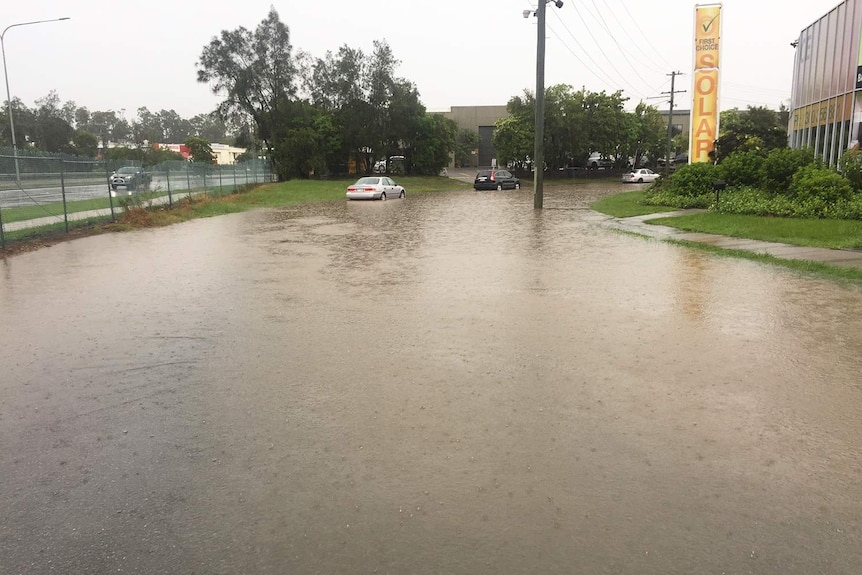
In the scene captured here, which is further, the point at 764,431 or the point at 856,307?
the point at 856,307

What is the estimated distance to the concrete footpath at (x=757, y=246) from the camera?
11859 mm

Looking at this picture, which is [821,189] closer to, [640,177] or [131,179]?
[131,179]

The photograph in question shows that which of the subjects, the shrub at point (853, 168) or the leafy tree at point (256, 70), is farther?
the leafy tree at point (256, 70)

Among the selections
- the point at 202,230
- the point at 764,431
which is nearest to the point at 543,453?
the point at 764,431

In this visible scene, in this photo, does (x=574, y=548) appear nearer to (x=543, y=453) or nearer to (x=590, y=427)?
(x=543, y=453)

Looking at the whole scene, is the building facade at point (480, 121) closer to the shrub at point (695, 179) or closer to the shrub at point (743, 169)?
the shrub at point (695, 179)

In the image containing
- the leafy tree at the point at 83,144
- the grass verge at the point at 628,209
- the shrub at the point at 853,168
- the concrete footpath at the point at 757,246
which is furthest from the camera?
the leafy tree at the point at 83,144

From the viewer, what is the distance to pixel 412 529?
3.43 m

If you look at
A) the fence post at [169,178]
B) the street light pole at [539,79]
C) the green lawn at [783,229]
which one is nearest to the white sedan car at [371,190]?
the fence post at [169,178]

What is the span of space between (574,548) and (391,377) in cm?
282

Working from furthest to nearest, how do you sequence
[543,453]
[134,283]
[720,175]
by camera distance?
[720,175], [134,283], [543,453]

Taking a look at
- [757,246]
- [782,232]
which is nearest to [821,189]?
[782,232]

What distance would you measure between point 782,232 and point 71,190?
19.5 meters

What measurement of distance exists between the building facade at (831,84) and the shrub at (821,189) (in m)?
5.69
